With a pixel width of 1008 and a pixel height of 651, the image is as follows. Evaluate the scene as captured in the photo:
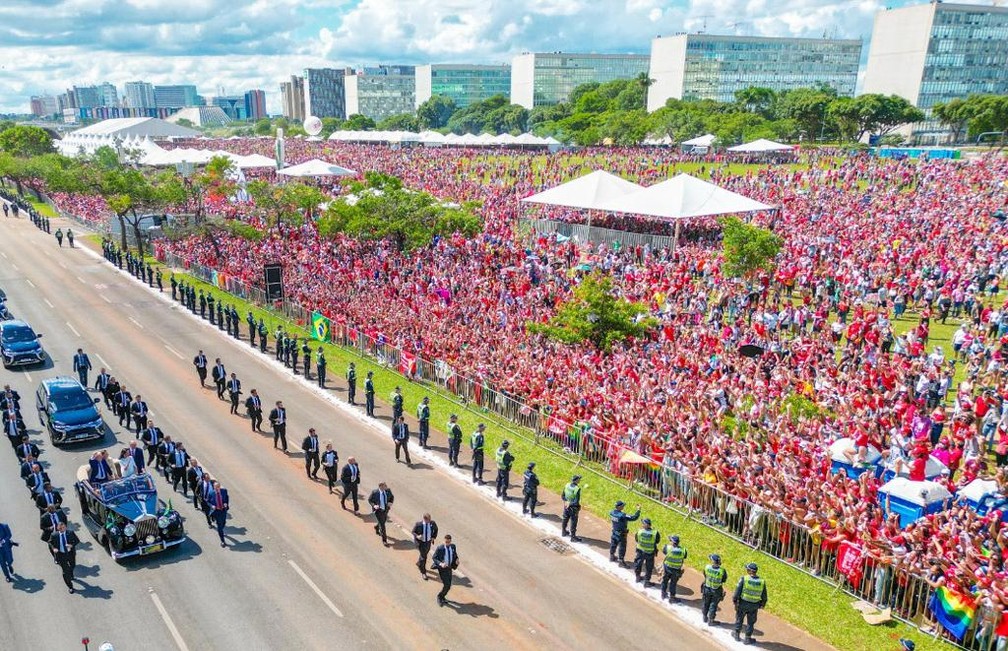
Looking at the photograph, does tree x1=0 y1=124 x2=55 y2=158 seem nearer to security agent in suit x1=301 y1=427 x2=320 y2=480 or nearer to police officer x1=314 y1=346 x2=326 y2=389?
police officer x1=314 y1=346 x2=326 y2=389

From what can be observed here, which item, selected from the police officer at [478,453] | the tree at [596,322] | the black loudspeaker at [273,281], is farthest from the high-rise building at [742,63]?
the police officer at [478,453]

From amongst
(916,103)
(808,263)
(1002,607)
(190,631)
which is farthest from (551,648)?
(916,103)

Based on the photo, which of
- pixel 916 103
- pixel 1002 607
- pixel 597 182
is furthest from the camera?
pixel 916 103

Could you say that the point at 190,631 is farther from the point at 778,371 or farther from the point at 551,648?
the point at 778,371

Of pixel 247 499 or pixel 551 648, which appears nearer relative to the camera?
pixel 551 648

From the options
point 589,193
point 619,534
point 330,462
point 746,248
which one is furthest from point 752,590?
point 589,193

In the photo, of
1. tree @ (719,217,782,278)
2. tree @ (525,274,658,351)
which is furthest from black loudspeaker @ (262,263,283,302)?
tree @ (719,217,782,278)

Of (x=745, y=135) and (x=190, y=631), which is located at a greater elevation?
(x=745, y=135)
